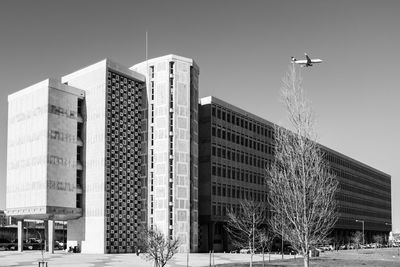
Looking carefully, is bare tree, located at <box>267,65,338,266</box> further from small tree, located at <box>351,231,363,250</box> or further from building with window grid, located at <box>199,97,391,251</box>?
small tree, located at <box>351,231,363,250</box>

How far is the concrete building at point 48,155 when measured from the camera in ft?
311

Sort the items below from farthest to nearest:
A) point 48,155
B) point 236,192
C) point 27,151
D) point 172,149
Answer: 1. point 236,192
2. point 27,151
3. point 172,149
4. point 48,155

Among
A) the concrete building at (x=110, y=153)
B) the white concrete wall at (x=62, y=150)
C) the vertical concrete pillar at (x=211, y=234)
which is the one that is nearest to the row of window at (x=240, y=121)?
the concrete building at (x=110, y=153)

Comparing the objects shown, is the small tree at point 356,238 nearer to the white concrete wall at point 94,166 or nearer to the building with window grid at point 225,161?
the building with window grid at point 225,161

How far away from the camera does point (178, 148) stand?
9975cm

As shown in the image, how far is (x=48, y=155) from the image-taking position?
9506 centimetres

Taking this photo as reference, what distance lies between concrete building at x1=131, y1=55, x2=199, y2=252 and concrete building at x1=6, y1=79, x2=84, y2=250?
13374mm

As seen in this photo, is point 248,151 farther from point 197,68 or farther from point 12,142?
point 12,142

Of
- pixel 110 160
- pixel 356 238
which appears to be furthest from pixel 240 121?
pixel 356 238

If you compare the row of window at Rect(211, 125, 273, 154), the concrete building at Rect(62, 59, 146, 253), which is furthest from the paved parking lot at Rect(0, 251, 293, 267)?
the row of window at Rect(211, 125, 273, 154)

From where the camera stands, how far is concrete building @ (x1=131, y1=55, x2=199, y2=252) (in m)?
97.9

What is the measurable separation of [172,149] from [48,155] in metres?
21.8

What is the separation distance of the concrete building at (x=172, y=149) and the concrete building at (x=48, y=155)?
13374mm

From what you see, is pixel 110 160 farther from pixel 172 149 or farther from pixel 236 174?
pixel 236 174
